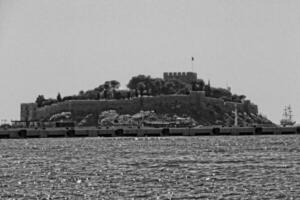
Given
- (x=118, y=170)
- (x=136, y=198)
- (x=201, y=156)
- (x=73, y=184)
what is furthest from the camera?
(x=201, y=156)

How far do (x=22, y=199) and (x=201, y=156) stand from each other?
4439cm

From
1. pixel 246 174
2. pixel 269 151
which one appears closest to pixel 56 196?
pixel 246 174

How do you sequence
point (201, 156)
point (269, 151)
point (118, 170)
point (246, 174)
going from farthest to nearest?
point (269, 151) → point (201, 156) → point (118, 170) → point (246, 174)

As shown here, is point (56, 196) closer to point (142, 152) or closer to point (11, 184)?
point (11, 184)

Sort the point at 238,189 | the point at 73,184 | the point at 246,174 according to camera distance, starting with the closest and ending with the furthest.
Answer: the point at 238,189, the point at 73,184, the point at 246,174

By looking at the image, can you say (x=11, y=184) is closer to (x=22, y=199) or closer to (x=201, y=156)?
(x=22, y=199)

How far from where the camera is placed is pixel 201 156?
10638cm

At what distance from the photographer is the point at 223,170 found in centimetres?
8369

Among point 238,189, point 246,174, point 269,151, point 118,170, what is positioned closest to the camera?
point 238,189

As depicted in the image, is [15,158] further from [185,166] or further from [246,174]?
[246,174]

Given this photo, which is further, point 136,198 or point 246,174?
point 246,174

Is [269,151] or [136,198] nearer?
[136,198]

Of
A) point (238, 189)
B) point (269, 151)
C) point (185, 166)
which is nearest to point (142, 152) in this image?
point (269, 151)

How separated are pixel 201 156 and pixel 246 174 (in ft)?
90.4
